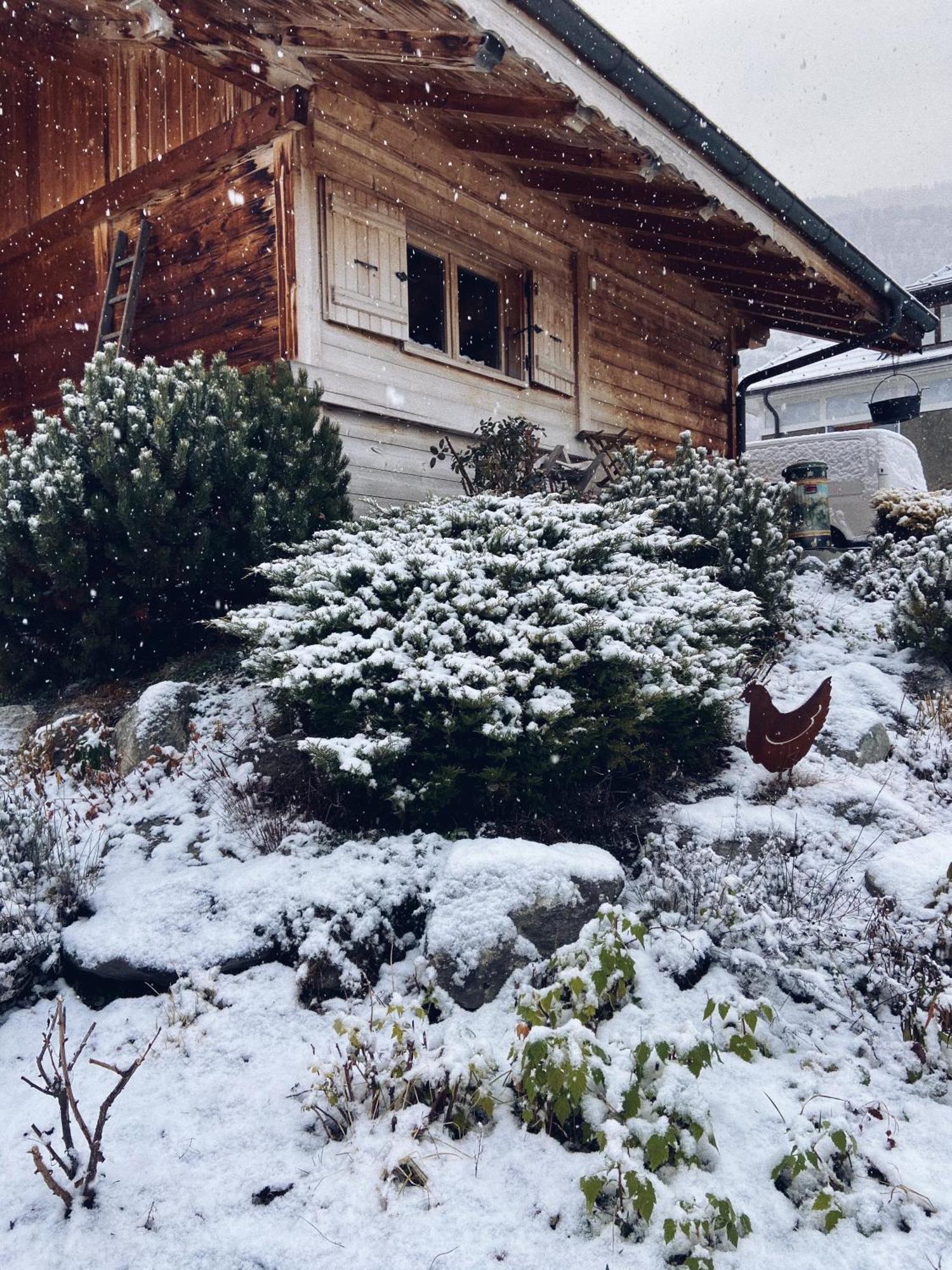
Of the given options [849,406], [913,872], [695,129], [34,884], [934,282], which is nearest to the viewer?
[913,872]

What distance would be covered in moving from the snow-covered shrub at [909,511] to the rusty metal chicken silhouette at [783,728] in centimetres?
396

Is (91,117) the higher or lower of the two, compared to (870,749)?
higher

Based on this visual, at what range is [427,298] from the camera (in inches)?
359

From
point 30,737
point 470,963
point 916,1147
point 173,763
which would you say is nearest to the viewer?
point 916,1147

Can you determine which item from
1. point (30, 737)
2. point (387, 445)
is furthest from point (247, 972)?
point (387, 445)

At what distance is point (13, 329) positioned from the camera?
27.9ft

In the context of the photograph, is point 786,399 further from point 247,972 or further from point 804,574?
point 247,972

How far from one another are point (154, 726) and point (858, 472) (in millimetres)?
8128

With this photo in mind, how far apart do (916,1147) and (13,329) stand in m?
9.51

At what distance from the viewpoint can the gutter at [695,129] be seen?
507 cm

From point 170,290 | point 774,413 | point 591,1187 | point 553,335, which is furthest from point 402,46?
point 774,413

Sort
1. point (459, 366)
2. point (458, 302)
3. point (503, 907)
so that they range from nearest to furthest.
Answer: point (503, 907), point (459, 366), point (458, 302)

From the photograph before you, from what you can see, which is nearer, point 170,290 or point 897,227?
point 170,290

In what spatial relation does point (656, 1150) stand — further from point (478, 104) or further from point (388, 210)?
point (388, 210)
